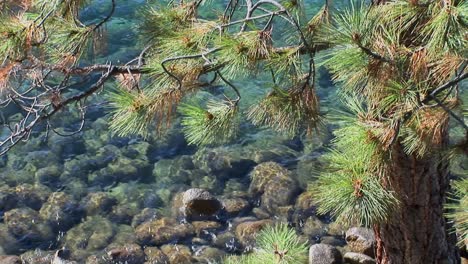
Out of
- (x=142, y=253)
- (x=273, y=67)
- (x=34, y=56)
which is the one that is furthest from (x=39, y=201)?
(x=273, y=67)

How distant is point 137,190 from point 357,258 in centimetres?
284

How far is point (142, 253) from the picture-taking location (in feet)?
24.1

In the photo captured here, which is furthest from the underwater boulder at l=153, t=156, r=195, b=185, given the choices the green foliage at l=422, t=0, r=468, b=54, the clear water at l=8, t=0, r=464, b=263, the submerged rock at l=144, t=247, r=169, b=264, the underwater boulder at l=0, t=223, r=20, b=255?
the green foliage at l=422, t=0, r=468, b=54

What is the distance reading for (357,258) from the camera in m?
6.93

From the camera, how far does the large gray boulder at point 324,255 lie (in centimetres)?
696

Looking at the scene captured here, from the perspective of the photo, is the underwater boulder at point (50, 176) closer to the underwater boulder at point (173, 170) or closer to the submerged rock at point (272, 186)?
the underwater boulder at point (173, 170)

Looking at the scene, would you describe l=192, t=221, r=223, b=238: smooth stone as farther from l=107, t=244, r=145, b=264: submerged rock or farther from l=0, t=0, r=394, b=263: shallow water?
l=107, t=244, r=145, b=264: submerged rock

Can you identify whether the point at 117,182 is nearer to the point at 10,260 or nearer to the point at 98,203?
the point at 98,203

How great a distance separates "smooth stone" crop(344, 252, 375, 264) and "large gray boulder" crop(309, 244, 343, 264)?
0.09 meters

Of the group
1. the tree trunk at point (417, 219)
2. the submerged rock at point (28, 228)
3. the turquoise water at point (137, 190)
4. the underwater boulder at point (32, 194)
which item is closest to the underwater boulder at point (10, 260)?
the turquoise water at point (137, 190)

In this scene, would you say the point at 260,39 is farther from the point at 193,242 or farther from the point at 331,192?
the point at 193,242

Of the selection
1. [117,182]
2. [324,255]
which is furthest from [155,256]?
[324,255]

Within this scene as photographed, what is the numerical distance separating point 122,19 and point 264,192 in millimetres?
5460

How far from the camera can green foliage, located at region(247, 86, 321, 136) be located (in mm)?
3645
